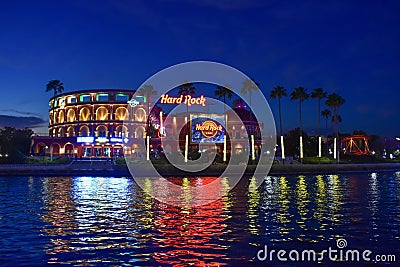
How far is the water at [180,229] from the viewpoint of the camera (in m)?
12.4

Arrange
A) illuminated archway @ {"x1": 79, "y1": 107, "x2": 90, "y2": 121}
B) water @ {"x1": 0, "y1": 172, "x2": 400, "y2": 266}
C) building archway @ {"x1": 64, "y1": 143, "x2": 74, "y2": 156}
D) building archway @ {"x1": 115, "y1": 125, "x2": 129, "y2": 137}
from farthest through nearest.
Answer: illuminated archway @ {"x1": 79, "y1": 107, "x2": 90, "y2": 121}, building archway @ {"x1": 115, "y1": 125, "x2": 129, "y2": 137}, building archway @ {"x1": 64, "y1": 143, "x2": 74, "y2": 156}, water @ {"x1": 0, "y1": 172, "x2": 400, "y2": 266}

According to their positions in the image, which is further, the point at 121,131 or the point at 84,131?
the point at 84,131

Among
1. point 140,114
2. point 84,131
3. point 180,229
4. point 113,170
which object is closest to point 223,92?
point 140,114

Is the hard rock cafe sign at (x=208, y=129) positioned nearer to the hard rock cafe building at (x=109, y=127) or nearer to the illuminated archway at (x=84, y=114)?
the hard rock cafe building at (x=109, y=127)

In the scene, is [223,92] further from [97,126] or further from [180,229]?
[180,229]

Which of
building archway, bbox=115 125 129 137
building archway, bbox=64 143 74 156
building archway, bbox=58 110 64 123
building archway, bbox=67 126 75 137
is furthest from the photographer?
building archway, bbox=58 110 64 123

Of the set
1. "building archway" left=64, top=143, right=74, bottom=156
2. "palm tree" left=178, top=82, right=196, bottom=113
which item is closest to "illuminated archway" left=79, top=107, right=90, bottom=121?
"building archway" left=64, top=143, right=74, bottom=156

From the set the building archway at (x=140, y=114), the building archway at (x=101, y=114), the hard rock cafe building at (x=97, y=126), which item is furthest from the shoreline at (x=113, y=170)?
the building archway at (x=140, y=114)

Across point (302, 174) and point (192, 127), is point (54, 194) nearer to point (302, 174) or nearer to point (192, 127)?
point (302, 174)

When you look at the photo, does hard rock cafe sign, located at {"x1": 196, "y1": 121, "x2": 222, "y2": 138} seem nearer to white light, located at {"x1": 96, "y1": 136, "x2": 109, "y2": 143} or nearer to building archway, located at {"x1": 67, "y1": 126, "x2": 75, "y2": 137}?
white light, located at {"x1": 96, "y1": 136, "x2": 109, "y2": 143}

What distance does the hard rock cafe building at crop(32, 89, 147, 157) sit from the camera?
114938 mm

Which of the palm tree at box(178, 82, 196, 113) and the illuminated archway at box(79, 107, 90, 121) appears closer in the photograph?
the palm tree at box(178, 82, 196, 113)

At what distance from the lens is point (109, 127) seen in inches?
4670

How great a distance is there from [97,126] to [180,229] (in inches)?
4201
